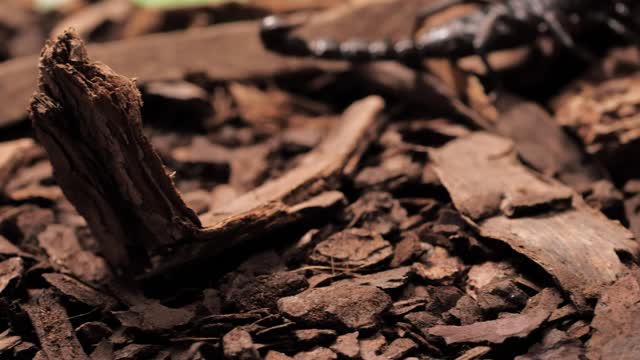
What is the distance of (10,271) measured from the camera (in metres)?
2.46

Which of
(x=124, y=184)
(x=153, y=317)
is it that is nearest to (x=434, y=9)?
(x=124, y=184)

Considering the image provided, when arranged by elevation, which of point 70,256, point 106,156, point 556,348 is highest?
point 106,156

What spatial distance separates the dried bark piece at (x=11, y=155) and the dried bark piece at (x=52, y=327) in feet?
3.45

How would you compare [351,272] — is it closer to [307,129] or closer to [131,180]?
[131,180]

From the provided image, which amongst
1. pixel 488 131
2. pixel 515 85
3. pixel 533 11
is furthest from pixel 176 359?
pixel 533 11

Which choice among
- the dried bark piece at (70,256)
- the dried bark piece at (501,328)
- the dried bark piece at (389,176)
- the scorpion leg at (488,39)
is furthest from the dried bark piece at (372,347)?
the scorpion leg at (488,39)

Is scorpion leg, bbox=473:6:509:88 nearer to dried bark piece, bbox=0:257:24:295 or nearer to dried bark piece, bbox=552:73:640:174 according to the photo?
dried bark piece, bbox=552:73:640:174

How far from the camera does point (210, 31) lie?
4160mm

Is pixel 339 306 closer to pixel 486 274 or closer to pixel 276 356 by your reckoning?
pixel 276 356

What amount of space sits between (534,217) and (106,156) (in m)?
1.63

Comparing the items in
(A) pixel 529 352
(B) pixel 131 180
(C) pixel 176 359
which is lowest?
(A) pixel 529 352

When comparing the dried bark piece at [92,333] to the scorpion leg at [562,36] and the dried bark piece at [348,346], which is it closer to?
the dried bark piece at [348,346]

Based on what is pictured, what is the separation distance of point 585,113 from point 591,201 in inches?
24.8

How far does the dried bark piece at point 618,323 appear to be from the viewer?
1.95m
